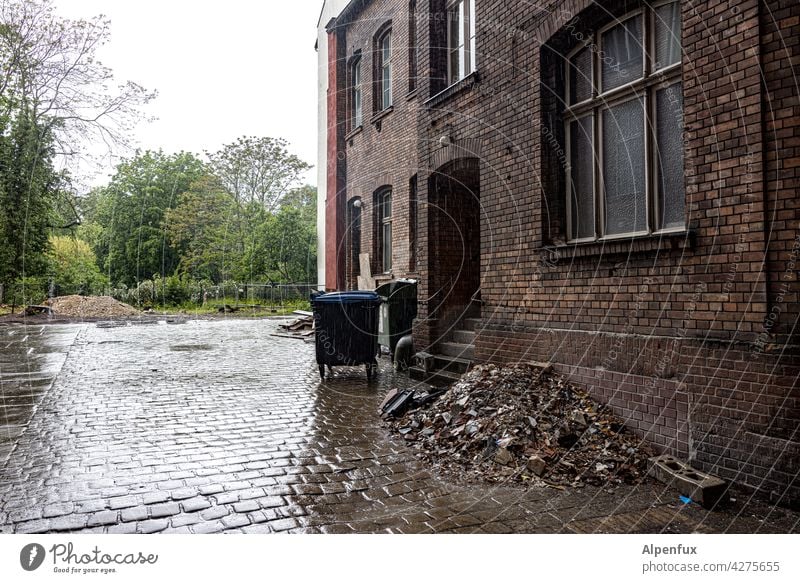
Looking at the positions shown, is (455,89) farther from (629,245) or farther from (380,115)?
(629,245)

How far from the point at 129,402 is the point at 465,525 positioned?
514 cm

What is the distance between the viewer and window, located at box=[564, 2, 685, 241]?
4434mm

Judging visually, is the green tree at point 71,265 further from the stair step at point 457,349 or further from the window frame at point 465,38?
the window frame at point 465,38

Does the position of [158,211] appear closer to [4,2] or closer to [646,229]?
[4,2]

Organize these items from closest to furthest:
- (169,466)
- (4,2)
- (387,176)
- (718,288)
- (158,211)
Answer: (718,288), (169,466), (4,2), (387,176), (158,211)

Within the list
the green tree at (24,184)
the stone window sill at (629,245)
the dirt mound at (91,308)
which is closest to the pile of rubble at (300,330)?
the green tree at (24,184)

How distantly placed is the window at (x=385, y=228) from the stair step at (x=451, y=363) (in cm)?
440

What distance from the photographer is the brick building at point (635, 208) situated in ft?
11.3

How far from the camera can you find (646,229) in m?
4.62

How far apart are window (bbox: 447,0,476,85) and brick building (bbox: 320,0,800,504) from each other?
0.04 m

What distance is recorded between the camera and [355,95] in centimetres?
1403

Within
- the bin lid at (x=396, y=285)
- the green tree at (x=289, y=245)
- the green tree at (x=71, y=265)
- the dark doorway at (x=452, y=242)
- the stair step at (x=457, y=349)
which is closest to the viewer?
the green tree at (x=71, y=265)

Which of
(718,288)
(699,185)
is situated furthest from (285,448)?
(699,185)

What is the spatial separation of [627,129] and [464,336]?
3974mm
